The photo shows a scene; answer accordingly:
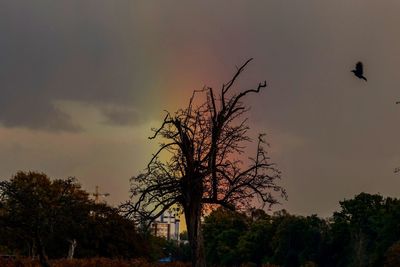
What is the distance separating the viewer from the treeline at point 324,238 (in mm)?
61500

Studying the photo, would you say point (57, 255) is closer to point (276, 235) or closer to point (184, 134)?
point (276, 235)

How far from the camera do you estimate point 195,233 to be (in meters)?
20.3

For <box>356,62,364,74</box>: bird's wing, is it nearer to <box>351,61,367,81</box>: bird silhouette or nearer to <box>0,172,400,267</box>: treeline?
<box>351,61,367,81</box>: bird silhouette

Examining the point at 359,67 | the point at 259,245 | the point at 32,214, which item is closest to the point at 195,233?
the point at 32,214

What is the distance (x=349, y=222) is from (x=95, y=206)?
33625 millimetres

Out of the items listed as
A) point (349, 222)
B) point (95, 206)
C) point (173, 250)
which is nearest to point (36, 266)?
point (95, 206)

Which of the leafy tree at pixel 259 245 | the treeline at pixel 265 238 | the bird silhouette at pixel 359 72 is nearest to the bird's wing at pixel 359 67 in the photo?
the bird silhouette at pixel 359 72

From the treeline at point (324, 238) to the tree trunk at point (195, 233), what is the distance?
30886mm

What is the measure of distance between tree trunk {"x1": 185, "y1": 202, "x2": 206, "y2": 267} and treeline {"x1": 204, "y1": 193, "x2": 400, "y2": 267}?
30.9 meters

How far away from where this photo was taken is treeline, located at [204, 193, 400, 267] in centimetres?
6150

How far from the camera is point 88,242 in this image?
60.2 metres

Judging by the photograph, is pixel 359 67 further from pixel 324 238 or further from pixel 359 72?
pixel 324 238

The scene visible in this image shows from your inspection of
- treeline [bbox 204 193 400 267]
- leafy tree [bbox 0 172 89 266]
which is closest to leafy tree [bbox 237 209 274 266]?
treeline [bbox 204 193 400 267]

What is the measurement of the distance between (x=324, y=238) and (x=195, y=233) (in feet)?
195
